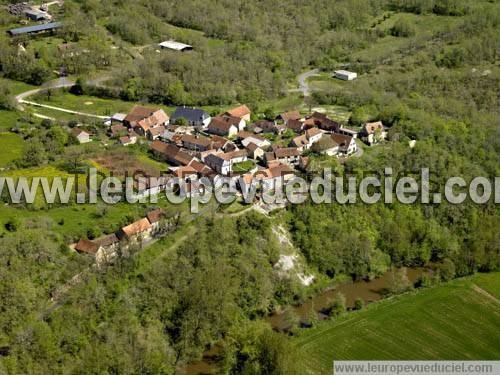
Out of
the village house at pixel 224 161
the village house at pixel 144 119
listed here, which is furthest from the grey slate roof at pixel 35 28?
the village house at pixel 224 161

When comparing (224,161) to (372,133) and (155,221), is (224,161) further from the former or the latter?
(372,133)

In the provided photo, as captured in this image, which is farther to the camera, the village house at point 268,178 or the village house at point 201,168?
the village house at point 201,168

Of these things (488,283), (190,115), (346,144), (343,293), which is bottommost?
(488,283)

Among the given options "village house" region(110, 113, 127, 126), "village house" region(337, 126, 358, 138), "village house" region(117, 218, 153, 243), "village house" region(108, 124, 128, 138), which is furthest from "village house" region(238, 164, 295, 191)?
"village house" region(110, 113, 127, 126)

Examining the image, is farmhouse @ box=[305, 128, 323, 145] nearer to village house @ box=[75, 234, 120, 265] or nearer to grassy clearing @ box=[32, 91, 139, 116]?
grassy clearing @ box=[32, 91, 139, 116]

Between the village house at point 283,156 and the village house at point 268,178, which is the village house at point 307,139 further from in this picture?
the village house at point 268,178

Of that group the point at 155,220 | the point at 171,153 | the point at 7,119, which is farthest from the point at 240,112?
the point at 155,220

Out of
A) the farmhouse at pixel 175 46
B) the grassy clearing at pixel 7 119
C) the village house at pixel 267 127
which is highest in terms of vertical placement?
the farmhouse at pixel 175 46
